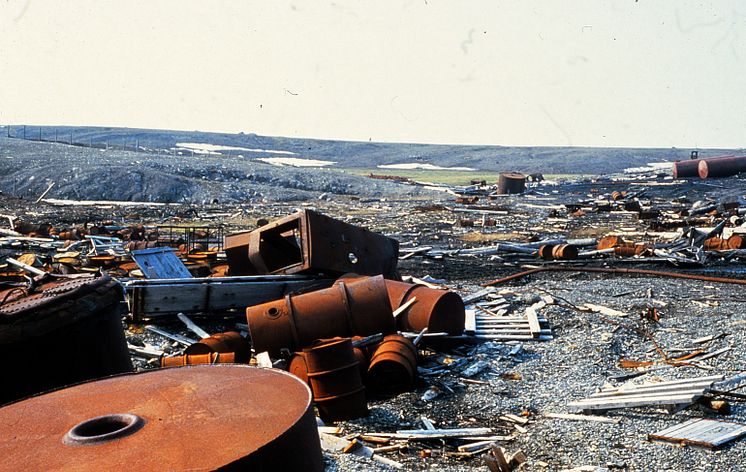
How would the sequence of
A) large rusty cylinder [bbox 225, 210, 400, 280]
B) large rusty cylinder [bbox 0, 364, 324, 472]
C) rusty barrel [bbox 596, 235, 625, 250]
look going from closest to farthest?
1. large rusty cylinder [bbox 0, 364, 324, 472]
2. large rusty cylinder [bbox 225, 210, 400, 280]
3. rusty barrel [bbox 596, 235, 625, 250]

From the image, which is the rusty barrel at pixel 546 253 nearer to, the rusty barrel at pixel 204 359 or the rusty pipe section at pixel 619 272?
the rusty pipe section at pixel 619 272

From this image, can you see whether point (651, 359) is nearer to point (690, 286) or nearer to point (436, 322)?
point (436, 322)

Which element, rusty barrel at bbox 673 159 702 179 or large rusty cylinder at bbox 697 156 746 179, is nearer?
large rusty cylinder at bbox 697 156 746 179

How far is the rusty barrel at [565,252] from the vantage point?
19156mm

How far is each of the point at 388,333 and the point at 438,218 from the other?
2442cm

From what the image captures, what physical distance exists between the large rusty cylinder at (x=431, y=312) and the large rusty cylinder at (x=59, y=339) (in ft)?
14.7

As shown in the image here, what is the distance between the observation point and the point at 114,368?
640 centimetres

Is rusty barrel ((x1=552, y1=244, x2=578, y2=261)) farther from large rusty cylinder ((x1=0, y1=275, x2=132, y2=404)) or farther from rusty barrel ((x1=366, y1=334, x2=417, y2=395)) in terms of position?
large rusty cylinder ((x1=0, y1=275, x2=132, y2=404))

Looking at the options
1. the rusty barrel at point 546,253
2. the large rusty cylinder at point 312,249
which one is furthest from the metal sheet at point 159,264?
the rusty barrel at point 546,253

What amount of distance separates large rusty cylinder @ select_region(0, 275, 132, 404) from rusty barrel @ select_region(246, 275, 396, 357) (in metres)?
2.61

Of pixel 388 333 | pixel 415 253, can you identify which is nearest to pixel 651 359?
pixel 388 333

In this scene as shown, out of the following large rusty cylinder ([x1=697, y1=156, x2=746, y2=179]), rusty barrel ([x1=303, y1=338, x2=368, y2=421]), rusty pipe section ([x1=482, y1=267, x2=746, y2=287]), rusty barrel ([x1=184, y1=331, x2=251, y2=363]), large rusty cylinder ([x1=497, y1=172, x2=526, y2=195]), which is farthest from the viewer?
large rusty cylinder ([x1=497, y1=172, x2=526, y2=195])

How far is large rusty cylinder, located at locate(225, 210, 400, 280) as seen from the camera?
11.4 m

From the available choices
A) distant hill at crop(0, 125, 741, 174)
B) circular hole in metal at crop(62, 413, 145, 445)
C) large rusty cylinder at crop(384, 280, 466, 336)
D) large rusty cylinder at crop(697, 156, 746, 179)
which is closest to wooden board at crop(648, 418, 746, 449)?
large rusty cylinder at crop(384, 280, 466, 336)
